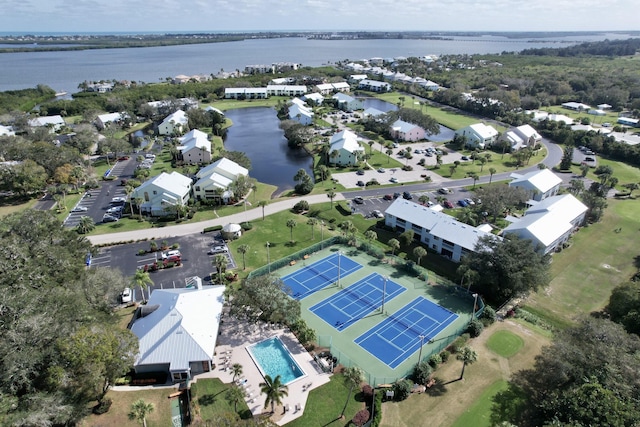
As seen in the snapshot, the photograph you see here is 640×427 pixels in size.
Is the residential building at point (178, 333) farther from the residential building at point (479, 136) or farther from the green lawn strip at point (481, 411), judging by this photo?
the residential building at point (479, 136)

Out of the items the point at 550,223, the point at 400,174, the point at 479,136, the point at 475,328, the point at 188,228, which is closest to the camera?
the point at 475,328

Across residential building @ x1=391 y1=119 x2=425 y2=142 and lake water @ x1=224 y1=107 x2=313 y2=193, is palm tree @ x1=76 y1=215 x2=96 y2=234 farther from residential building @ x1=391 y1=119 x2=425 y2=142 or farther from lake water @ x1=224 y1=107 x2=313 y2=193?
residential building @ x1=391 y1=119 x2=425 y2=142

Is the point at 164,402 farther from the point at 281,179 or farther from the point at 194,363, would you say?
the point at 281,179

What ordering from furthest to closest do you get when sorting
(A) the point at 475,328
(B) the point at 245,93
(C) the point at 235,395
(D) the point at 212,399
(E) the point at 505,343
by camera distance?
(B) the point at 245,93, (A) the point at 475,328, (E) the point at 505,343, (D) the point at 212,399, (C) the point at 235,395

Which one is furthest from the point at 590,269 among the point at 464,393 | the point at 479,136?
the point at 479,136

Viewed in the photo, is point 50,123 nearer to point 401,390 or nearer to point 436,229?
point 436,229

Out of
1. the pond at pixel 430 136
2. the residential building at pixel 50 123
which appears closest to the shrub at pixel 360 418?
the pond at pixel 430 136

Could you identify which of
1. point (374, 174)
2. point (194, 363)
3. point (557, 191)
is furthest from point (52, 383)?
point (557, 191)
